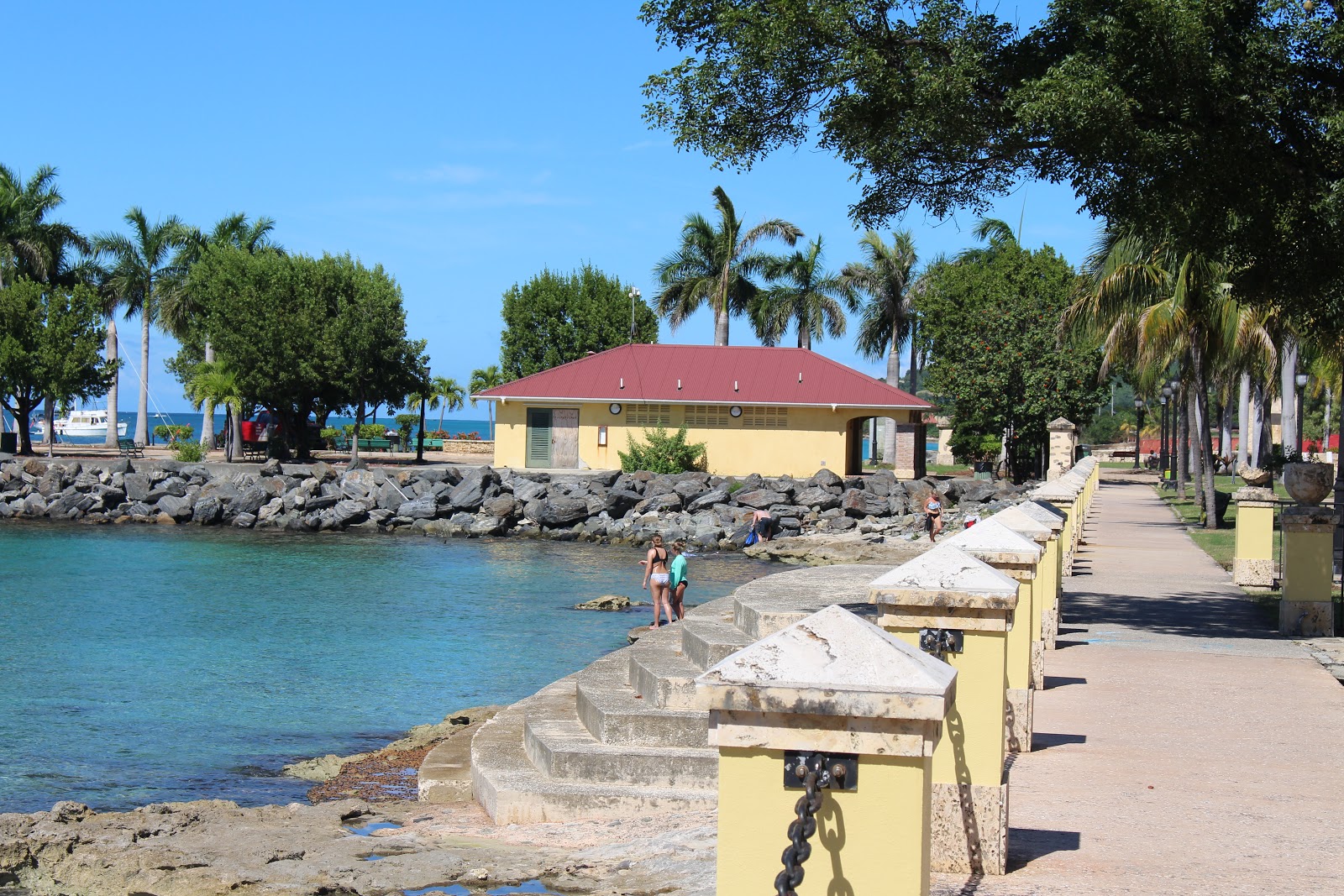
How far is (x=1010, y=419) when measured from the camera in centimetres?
4397

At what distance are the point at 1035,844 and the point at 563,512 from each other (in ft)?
118

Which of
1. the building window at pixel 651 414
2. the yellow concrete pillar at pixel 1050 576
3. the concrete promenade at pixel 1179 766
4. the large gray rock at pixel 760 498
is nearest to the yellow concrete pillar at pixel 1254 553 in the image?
the concrete promenade at pixel 1179 766

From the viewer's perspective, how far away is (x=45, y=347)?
56.5m

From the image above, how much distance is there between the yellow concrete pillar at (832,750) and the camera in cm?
362

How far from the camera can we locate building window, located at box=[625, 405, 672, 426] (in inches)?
1837

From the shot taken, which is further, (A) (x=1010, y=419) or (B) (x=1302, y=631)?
(A) (x=1010, y=419)

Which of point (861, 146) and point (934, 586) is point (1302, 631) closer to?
point (861, 146)

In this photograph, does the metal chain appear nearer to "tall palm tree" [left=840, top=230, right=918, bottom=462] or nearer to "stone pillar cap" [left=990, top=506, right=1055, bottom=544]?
"stone pillar cap" [left=990, top=506, right=1055, bottom=544]

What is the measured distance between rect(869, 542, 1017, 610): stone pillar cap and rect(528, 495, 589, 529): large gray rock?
117 feet

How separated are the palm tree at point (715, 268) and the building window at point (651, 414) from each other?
11490 mm

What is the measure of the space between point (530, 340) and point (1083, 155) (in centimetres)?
5048

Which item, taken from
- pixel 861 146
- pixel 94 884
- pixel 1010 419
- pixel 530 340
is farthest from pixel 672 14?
pixel 530 340

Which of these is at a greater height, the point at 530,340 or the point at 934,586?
the point at 530,340

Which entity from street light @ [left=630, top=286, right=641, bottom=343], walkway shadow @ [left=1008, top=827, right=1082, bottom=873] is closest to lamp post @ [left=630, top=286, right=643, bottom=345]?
street light @ [left=630, top=286, right=641, bottom=343]
